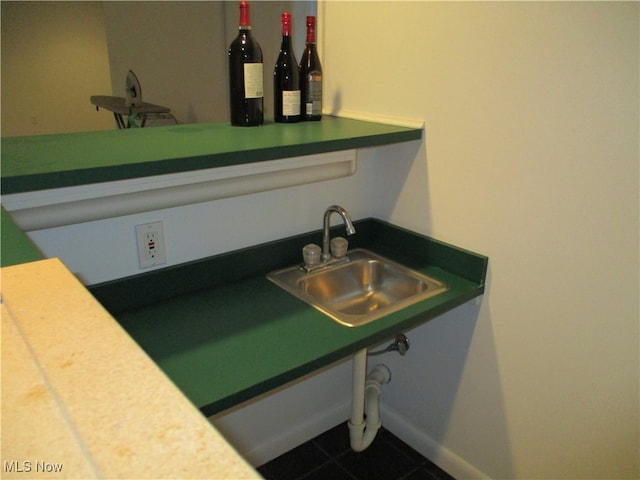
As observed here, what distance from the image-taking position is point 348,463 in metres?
1.86

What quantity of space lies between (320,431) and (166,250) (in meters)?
1.09

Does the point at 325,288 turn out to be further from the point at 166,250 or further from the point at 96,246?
the point at 96,246

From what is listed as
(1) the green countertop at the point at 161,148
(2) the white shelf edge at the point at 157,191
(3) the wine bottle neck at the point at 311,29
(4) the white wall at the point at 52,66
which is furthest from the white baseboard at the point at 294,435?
(4) the white wall at the point at 52,66

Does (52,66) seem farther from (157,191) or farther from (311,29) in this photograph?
(157,191)

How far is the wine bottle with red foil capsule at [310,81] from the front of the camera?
1558 mm

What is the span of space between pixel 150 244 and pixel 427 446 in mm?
1312

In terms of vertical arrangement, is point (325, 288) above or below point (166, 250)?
below

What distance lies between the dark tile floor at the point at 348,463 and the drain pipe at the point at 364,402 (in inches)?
3.1

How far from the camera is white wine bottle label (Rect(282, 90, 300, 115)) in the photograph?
150 centimetres

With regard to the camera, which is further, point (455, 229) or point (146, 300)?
point (455, 229)

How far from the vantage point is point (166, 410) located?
454 millimetres

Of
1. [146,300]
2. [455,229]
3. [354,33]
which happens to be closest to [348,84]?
[354,33]

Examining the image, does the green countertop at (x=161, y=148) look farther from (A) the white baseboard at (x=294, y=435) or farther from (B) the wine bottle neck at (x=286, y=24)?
(A) the white baseboard at (x=294, y=435)

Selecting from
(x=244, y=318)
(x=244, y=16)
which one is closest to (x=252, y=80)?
(x=244, y=16)
